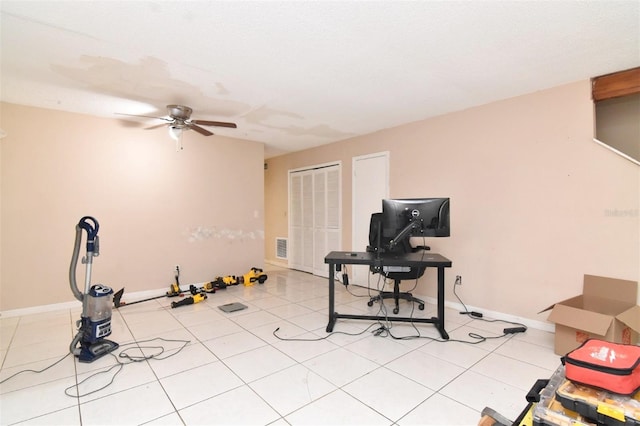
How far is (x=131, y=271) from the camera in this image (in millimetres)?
4145

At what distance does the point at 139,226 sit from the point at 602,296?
215 inches

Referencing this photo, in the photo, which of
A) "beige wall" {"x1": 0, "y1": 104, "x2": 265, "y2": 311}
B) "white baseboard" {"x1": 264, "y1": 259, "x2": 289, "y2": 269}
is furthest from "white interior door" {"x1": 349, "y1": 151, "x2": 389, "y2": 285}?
"white baseboard" {"x1": 264, "y1": 259, "x2": 289, "y2": 269}

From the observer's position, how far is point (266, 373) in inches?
86.8

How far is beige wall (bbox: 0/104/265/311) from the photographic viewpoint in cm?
346

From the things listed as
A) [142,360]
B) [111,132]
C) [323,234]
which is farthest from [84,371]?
[323,234]

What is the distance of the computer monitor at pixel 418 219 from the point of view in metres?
2.69

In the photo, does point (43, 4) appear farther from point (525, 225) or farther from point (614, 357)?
point (525, 225)

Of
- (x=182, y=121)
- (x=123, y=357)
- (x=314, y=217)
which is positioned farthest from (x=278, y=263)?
(x=123, y=357)

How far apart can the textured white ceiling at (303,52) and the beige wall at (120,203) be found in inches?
19.5

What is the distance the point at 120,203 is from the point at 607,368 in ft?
16.3

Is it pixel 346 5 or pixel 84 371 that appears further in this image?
pixel 84 371

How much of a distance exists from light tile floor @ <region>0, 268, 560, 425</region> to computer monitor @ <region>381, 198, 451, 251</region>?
1028 millimetres

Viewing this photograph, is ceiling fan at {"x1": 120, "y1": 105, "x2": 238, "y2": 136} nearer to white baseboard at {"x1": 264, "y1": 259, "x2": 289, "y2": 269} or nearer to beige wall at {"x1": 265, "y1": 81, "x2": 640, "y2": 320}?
beige wall at {"x1": 265, "y1": 81, "x2": 640, "y2": 320}

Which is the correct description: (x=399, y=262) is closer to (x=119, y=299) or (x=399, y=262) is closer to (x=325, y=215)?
(x=325, y=215)
